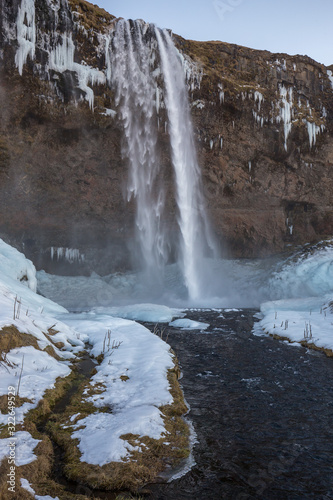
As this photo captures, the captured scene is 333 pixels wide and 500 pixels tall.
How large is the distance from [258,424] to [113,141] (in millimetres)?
24075

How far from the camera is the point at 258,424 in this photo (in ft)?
21.2

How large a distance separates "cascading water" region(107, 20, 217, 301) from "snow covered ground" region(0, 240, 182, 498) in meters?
17.4

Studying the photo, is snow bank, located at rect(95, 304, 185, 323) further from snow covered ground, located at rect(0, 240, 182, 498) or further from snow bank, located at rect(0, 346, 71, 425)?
snow bank, located at rect(0, 346, 71, 425)

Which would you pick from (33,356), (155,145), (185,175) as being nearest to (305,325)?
(33,356)

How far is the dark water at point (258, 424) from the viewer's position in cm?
466

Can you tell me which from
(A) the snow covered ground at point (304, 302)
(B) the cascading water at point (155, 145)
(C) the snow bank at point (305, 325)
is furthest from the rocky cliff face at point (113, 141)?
(C) the snow bank at point (305, 325)

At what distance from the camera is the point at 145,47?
24266 millimetres

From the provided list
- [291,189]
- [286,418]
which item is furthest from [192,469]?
[291,189]

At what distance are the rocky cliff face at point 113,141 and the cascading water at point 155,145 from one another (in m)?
0.69

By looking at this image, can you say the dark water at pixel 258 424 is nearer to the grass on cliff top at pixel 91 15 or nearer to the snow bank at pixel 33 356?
the snow bank at pixel 33 356

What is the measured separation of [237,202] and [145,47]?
14.9 m

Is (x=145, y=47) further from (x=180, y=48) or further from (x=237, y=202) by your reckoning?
(x=237, y=202)

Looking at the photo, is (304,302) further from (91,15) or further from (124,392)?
(91,15)

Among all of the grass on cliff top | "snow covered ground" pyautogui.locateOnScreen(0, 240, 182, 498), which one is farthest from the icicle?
"snow covered ground" pyautogui.locateOnScreen(0, 240, 182, 498)
